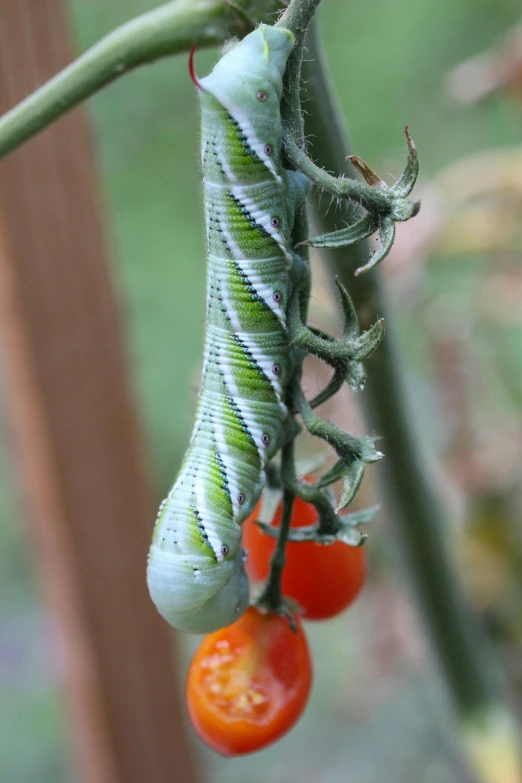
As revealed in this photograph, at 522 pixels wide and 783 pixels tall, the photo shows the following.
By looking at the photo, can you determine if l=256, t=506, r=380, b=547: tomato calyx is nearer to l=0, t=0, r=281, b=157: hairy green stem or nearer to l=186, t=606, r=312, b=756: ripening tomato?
l=186, t=606, r=312, b=756: ripening tomato

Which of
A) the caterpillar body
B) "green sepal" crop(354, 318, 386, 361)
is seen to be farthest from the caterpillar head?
"green sepal" crop(354, 318, 386, 361)

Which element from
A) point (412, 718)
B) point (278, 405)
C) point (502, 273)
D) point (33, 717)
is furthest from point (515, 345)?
point (33, 717)

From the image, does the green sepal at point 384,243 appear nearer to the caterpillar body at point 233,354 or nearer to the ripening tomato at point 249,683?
the caterpillar body at point 233,354

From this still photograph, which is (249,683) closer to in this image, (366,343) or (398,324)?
(366,343)

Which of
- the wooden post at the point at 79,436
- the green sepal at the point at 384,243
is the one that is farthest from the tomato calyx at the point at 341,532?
the wooden post at the point at 79,436

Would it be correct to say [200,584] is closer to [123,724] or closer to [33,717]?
[123,724]

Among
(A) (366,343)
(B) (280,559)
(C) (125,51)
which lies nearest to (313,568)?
(B) (280,559)
